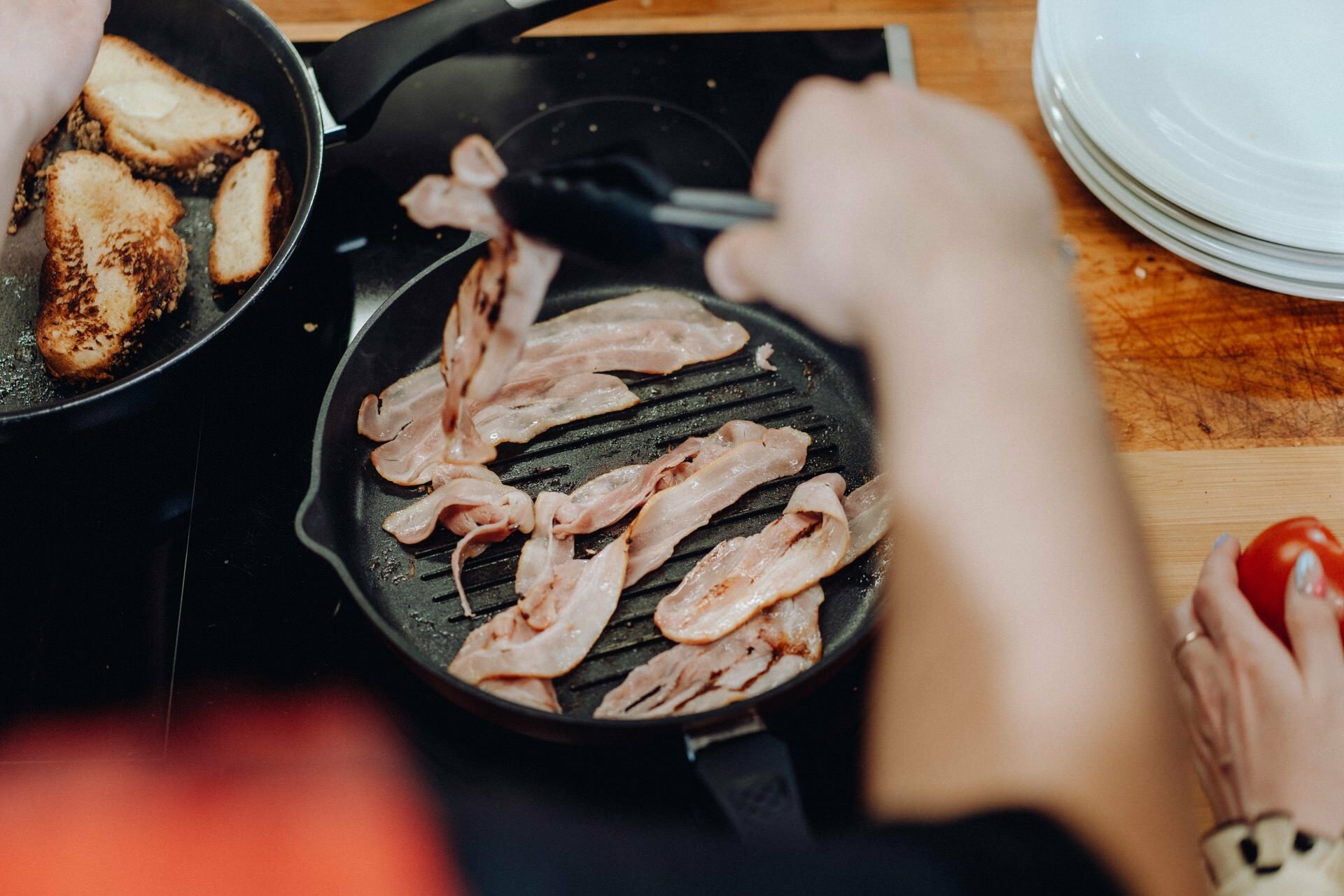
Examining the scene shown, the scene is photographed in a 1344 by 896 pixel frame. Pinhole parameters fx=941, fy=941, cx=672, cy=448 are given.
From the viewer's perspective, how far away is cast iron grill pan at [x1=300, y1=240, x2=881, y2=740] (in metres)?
1.15

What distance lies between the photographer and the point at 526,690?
3.55ft

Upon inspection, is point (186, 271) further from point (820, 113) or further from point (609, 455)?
point (820, 113)

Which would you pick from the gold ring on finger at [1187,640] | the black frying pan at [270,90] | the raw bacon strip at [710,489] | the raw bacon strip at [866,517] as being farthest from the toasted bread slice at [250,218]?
the gold ring on finger at [1187,640]

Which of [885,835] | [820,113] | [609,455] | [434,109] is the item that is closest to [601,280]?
[609,455]

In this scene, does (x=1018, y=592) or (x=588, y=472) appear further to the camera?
(x=588, y=472)

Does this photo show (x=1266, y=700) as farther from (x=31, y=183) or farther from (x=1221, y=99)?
(x=31, y=183)

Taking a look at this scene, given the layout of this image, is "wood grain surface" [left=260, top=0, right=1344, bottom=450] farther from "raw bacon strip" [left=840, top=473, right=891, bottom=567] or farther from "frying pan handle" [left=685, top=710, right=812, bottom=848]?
"frying pan handle" [left=685, top=710, right=812, bottom=848]

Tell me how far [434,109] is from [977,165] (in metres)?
1.06

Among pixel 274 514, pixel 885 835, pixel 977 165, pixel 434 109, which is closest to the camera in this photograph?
pixel 885 835

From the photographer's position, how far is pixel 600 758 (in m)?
1.10

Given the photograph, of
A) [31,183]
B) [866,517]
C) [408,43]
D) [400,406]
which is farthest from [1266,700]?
[31,183]

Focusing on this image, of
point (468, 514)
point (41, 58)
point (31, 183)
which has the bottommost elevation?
point (468, 514)

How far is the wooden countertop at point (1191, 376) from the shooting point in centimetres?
123

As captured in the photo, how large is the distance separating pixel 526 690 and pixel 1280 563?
86 centimetres
